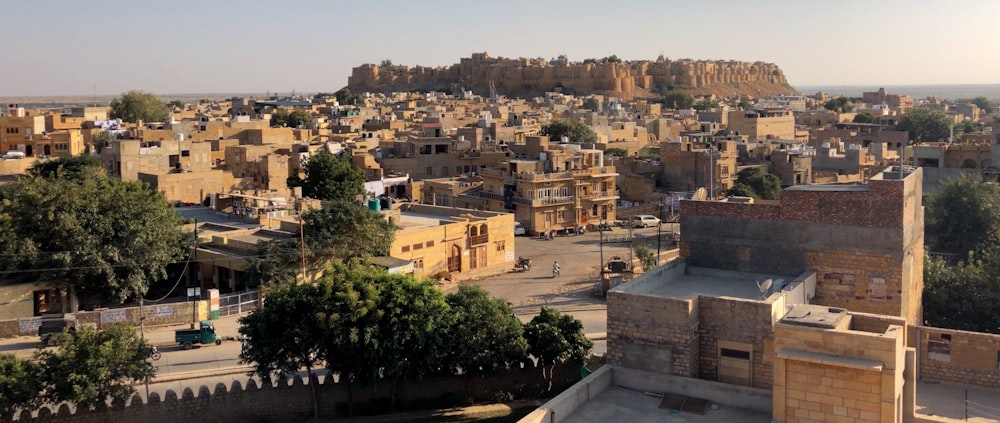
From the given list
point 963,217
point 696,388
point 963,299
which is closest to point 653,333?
point 696,388

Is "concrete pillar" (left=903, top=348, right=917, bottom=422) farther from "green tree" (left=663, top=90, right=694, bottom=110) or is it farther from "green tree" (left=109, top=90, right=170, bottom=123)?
"green tree" (left=663, top=90, right=694, bottom=110)

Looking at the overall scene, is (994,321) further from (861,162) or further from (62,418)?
(861,162)

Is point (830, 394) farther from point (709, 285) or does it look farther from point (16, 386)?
point (16, 386)

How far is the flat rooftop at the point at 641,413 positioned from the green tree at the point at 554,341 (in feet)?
15.9

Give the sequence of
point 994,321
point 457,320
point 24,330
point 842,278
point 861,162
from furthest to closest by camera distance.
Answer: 1. point 861,162
2. point 24,330
3. point 994,321
4. point 457,320
5. point 842,278

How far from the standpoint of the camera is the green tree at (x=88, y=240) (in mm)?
22156

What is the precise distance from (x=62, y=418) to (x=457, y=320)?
613cm

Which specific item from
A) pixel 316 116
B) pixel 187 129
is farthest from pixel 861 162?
pixel 316 116

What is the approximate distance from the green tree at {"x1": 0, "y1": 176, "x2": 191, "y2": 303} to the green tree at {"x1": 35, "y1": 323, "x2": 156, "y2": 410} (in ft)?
24.5

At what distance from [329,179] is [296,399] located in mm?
20560

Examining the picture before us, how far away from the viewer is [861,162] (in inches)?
1679

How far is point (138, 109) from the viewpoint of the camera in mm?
66688

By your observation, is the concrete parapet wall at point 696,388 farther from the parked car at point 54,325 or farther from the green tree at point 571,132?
the green tree at point 571,132

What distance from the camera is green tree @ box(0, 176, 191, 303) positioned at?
72.7 ft
